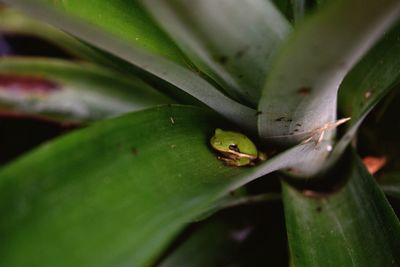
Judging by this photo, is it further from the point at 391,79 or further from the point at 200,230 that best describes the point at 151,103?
the point at 391,79

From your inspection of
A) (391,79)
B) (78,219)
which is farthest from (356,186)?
(78,219)

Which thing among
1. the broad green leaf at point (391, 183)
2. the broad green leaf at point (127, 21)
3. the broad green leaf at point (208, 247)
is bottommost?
the broad green leaf at point (208, 247)

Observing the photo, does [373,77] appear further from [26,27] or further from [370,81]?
[26,27]

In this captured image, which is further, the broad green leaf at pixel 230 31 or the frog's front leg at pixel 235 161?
the frog's front leg at pixel 235 161

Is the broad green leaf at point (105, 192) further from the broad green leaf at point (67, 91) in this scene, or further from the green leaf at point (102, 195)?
the broad green leaf at point (67, 91)

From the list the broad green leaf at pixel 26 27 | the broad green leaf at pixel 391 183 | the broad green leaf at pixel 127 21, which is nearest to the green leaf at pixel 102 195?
the broad green leaf at pixel 127 21

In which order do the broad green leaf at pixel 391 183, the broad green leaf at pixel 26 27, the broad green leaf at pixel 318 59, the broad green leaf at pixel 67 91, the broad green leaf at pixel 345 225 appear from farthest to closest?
the broad green leaf at pixel 26 27 → the broad green leaf at pixel 67 91 → the broad green leaf at pixel 391 183 → the broad green leaf at pixel 345 225 → the broad green leaf at pixel 318 59

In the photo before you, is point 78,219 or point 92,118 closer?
point 78,219
